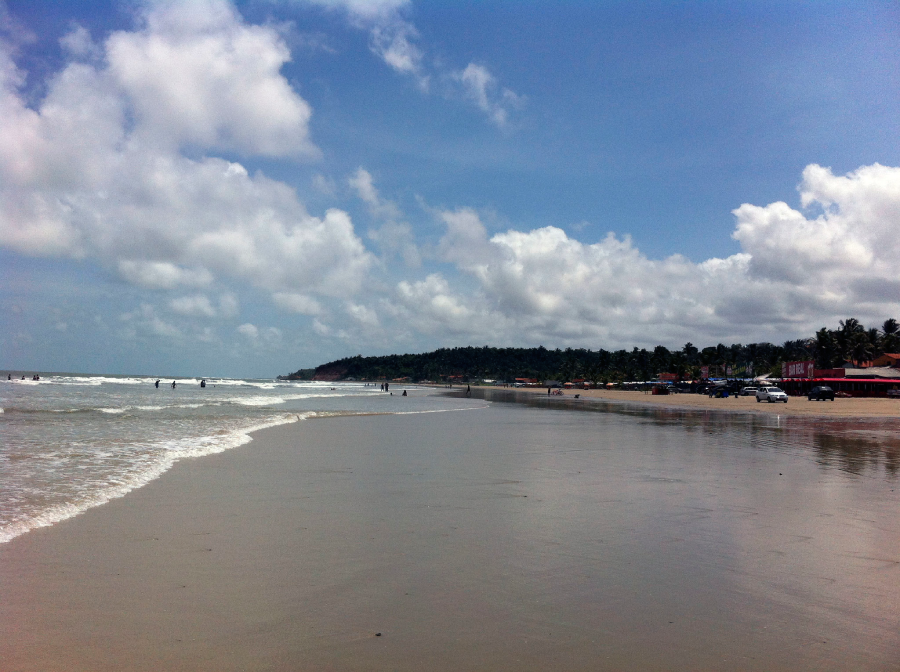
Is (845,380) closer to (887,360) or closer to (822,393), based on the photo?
(822,393)

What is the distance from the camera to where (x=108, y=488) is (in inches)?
423

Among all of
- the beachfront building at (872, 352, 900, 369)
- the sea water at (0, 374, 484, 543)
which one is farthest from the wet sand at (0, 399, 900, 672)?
the beachfront building at (872, 352, 900, 369)

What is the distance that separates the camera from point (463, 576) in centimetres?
611

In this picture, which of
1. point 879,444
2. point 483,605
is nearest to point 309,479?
point 483,605

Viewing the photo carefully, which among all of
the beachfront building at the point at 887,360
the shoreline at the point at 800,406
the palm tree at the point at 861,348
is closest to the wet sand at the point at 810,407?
the shoreline at the point at 800,406

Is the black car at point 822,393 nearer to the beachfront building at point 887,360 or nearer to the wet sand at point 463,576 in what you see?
the beachfront building at point 887,360

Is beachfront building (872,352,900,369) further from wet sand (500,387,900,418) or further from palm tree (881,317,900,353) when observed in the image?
wet sand (500,387,900,418)

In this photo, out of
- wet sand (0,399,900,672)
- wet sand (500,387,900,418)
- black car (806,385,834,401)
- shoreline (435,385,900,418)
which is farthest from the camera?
black car (806,385,834,401)

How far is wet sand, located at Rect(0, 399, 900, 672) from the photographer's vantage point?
4.48m

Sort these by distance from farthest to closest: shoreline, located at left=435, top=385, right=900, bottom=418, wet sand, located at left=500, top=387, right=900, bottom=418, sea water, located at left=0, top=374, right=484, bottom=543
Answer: wet sand, located at left=500, top=387, right=900, bottom=418
shoreline, located at left=435, top=385, right=900, bottom=418
sea water, located at left=0, top=374, right=484, bottom=543

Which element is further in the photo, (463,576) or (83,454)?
(83,454)

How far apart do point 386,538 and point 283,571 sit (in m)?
1.67

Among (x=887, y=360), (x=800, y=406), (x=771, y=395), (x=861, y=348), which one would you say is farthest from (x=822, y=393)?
(x=861, y=348)

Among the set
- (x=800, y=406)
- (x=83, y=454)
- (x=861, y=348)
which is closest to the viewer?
(x=83, y=454)
